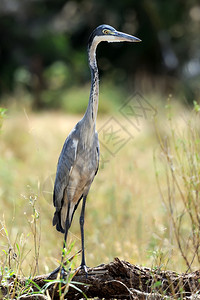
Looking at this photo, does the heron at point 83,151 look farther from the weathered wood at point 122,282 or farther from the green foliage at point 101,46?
the green foliage at point 101,46

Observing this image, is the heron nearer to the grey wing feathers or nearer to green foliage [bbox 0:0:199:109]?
the grey wing feathers

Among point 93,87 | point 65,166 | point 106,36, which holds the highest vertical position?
point 106,36

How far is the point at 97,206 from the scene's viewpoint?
19.2 ft

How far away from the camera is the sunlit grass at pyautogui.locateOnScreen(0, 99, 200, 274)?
169 inches

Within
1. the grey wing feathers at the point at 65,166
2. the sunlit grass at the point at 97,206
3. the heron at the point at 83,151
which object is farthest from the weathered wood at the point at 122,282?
the grey wing feathers at the point at 65,166

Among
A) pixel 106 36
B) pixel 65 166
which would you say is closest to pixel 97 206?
pixel 65 166

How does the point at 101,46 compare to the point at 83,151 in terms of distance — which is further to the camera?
the point at 101,46

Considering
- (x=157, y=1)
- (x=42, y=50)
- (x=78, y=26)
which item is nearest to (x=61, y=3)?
(x=78, y=26)

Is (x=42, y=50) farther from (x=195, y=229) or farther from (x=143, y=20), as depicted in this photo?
(x=195, y=229)

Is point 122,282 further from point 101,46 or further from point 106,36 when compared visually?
point 101,46

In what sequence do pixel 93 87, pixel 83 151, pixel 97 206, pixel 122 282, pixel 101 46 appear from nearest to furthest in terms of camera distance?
1. pixel 122 282
2. pixel 93 87
3. pixel 83 151
4. pixel 97 206
5. pixel 101 46

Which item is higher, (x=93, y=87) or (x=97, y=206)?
(x=97, y=206)

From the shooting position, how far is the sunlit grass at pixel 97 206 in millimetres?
4301

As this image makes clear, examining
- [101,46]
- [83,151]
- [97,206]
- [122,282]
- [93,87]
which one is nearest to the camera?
[122,282]
